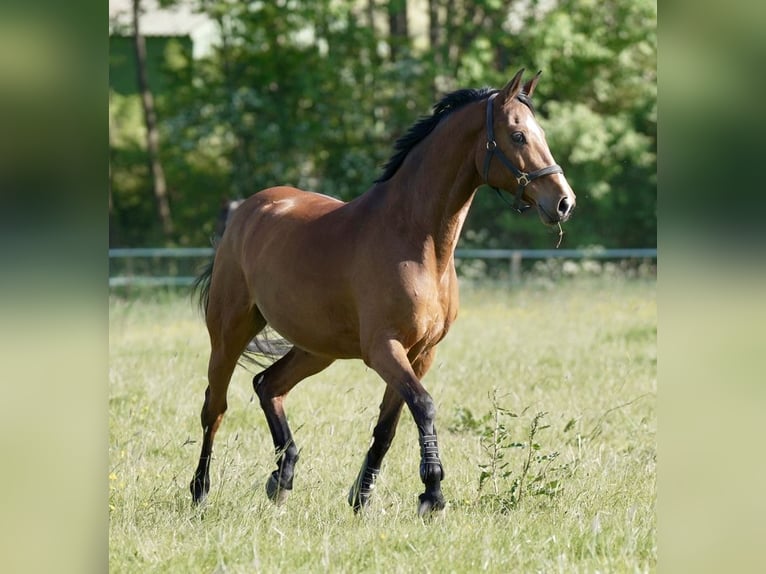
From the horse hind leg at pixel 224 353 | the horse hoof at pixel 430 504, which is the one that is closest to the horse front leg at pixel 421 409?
the horse hoof at pixel 430 504

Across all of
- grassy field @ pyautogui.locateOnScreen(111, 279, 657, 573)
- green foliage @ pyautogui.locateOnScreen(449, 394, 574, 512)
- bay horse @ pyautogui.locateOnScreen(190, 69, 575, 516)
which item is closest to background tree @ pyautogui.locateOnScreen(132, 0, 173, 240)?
grassy field @ pyautogui.locateOnScreen(111, 279, 657, 573)

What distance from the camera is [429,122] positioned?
5770 mm

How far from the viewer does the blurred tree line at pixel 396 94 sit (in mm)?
22547

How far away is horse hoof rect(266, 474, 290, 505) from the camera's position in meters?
5.78

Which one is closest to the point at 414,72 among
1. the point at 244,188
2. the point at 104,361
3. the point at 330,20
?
the point at 330,20

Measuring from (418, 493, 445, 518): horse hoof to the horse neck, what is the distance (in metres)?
1.12

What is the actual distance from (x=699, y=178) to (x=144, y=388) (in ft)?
22.0

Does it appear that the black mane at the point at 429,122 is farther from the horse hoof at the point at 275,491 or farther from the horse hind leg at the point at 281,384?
the horse hoof at the point at 275,491

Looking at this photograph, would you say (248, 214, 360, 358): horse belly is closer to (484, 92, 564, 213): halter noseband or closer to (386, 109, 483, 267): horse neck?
(386, 109, 483, 267): horse neck

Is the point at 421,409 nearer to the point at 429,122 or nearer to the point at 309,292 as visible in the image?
the point at 309,292

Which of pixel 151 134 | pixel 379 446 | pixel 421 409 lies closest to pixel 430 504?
pixel 421 409

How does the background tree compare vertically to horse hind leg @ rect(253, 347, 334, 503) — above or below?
above

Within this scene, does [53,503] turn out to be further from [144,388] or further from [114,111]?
[114,111]

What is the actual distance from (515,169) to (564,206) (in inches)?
11.9
